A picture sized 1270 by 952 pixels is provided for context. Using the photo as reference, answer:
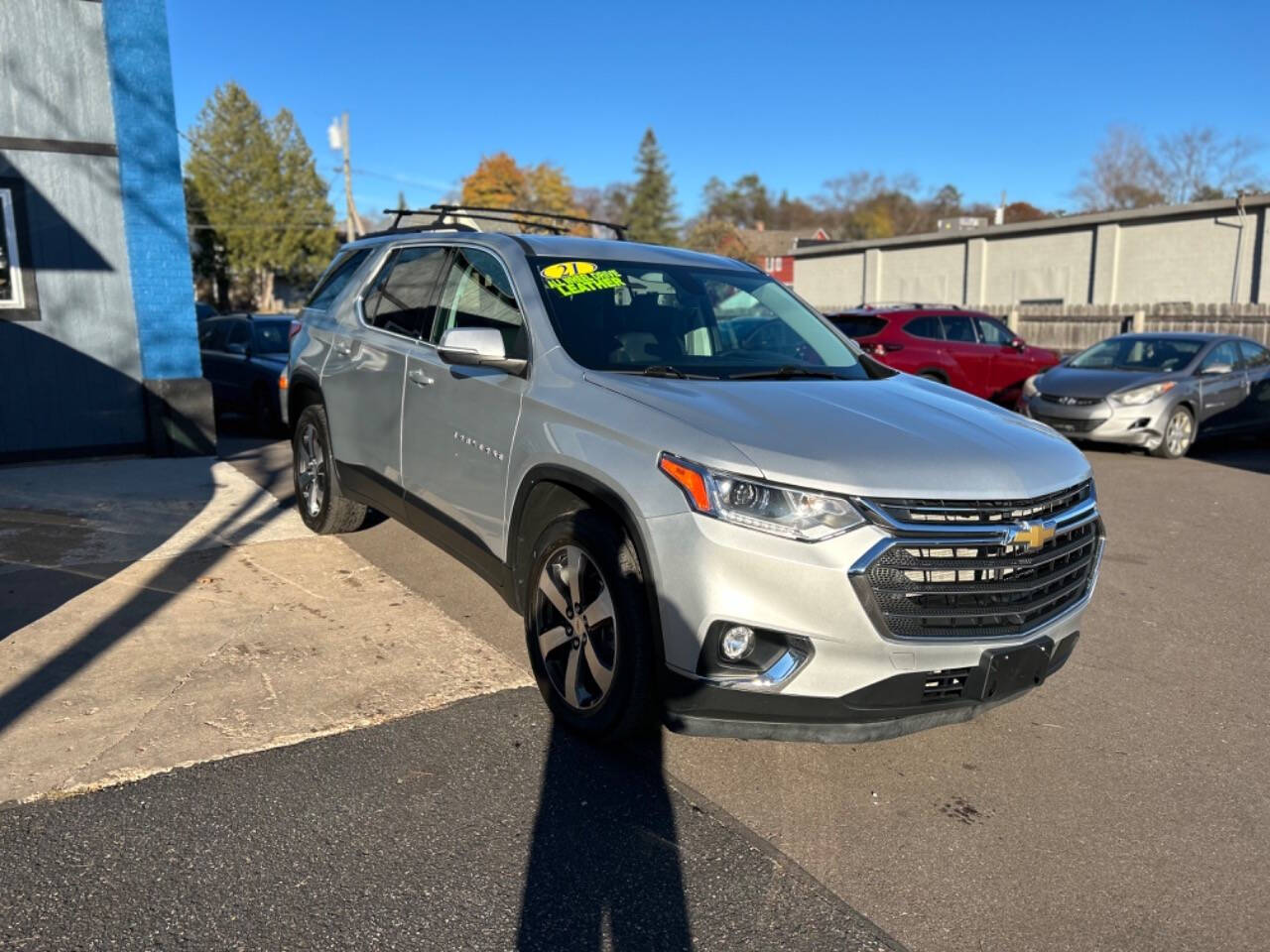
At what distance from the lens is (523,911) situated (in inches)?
111

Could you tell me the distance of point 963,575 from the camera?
3.22 m

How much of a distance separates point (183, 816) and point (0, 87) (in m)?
7.71

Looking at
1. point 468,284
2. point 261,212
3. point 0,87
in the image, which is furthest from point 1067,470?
point 261,212

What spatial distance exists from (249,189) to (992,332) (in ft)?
138

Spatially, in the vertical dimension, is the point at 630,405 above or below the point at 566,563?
above

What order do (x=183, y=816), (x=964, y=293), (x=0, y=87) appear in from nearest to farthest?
(x=183, y=816)
(x=0, y=87)
(x=964, y=293)

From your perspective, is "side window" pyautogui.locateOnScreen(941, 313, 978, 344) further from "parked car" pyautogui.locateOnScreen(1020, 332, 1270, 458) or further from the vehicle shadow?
the vehicle shadow

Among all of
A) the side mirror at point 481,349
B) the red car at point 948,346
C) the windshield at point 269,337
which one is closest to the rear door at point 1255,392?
Answer: the red car at point 948,346

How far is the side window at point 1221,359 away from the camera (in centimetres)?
1220

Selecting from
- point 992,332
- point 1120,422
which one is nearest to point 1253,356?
point 1120,422

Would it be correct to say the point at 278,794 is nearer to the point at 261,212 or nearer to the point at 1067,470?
the point at 1067,470

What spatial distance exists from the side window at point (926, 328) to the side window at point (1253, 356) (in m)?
3.78

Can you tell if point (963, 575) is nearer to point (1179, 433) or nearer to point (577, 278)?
point (577, 278)

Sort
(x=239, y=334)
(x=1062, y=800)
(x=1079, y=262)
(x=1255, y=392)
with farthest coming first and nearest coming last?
(x=1079, y=262), (x=239, y=334), (x=1255, y=392), (x=1062, y=800)
